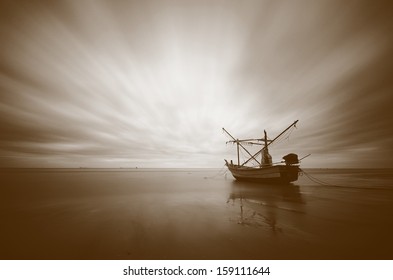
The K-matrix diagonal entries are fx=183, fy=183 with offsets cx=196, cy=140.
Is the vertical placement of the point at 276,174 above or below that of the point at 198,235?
above

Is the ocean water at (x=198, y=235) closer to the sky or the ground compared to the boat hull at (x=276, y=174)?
closer to the ground

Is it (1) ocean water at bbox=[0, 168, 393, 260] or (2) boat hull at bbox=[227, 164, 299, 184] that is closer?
(1) ocean water at bbox=[0, 168, 393, 260]

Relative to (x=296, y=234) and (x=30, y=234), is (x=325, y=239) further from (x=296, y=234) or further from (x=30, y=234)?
(x=30, y=234)

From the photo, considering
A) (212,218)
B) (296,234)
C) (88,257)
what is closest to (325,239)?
(296,234)

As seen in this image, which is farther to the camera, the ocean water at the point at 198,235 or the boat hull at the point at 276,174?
the boat hull at the point at 276,174

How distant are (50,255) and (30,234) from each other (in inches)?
153

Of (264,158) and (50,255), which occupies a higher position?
(264,158)

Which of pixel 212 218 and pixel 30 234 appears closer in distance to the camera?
pixel 30 234

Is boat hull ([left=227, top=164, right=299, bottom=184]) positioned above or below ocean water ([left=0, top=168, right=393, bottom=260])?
above

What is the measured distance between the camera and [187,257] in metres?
6.96

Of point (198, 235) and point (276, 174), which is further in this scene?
point (276, 174)
